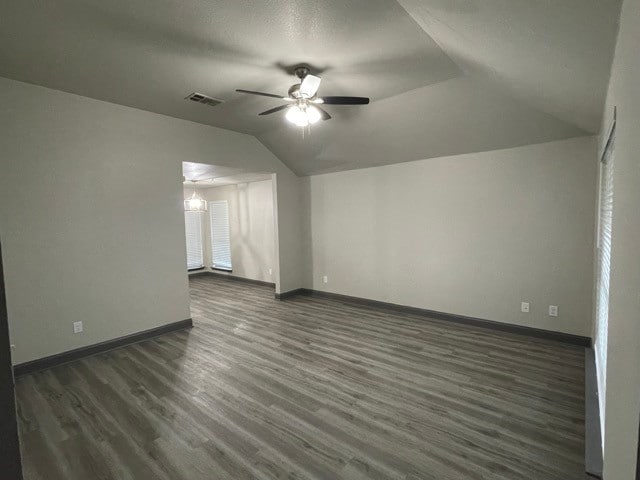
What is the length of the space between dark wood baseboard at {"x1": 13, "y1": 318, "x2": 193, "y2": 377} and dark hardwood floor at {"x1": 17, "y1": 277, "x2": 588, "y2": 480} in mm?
111

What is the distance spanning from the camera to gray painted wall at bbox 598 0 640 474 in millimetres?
999

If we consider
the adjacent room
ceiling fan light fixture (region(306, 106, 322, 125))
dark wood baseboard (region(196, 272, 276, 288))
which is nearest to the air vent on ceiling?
the adjacent room

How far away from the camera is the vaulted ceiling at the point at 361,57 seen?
1779mm

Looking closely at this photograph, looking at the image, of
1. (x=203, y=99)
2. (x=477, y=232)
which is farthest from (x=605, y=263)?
(x=203, y=99)

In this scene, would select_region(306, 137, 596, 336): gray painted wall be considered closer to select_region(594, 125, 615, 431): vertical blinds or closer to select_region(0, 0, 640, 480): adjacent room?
select_region(0, 0, 640, 480): adjacent room

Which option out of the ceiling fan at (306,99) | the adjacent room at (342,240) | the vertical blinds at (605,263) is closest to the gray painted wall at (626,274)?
the adjacent room at (342,240)

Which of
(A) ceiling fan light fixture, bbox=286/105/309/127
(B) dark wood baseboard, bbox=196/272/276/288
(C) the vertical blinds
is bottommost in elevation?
(B) dark wood baseboard, bbox=196/272/276/288

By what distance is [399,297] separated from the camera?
4883 mm

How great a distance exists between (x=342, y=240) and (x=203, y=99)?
3.14 m

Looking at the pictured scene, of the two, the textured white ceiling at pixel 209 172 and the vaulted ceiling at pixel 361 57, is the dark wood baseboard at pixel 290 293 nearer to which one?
the textured white ceiling at pixel 209 172

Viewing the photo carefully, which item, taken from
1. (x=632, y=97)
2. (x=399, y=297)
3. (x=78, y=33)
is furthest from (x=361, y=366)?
(x=78, y=33)

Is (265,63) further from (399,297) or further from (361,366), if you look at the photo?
(399,297)

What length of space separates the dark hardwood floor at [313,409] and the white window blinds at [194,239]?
4.45m

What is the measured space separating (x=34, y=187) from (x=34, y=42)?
1.39 meters
